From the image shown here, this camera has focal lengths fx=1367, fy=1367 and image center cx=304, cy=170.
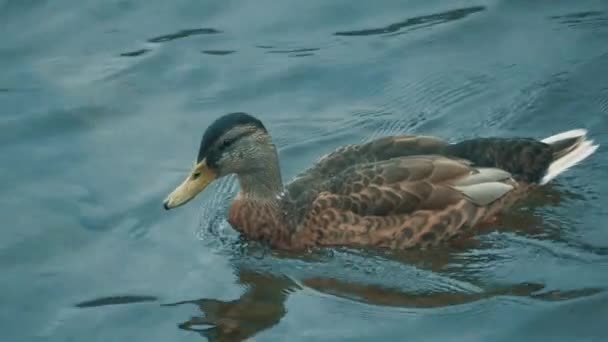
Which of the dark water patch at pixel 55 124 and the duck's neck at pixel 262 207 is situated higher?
the dark water patch at pixel 55 124

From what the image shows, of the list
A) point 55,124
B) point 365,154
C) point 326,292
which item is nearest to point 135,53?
point 55,124

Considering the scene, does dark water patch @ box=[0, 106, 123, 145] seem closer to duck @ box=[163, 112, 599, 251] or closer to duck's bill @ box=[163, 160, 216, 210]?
duck @ box=[163, 112, 599, 251]

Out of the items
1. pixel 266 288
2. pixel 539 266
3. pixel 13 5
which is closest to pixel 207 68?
pixel 13 5

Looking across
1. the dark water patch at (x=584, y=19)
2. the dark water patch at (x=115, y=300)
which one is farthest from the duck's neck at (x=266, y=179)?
the dark water patch at (x=584, y=19)

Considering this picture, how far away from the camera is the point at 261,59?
12.9 metres

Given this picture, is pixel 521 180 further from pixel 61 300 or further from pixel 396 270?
pixel 61 300

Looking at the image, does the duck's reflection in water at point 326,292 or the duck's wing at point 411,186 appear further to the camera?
the duck's wing at point 411,186

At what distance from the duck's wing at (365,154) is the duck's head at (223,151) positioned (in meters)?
0.42

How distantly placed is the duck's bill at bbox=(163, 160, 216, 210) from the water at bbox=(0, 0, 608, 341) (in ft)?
1.31

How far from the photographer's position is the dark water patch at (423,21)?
1329cm

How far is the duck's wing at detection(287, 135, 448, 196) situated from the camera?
1038cm

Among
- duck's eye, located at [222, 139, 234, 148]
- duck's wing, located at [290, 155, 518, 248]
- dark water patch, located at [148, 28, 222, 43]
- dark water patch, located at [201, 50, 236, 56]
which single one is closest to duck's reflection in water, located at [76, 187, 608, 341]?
Answer: duck's wing, located at [290, 155, 518, 248]

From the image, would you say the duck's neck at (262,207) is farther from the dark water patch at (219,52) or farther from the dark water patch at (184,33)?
the dark water patch at (184,33)

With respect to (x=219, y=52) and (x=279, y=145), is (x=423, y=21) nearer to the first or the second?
(x=219, y=52)
